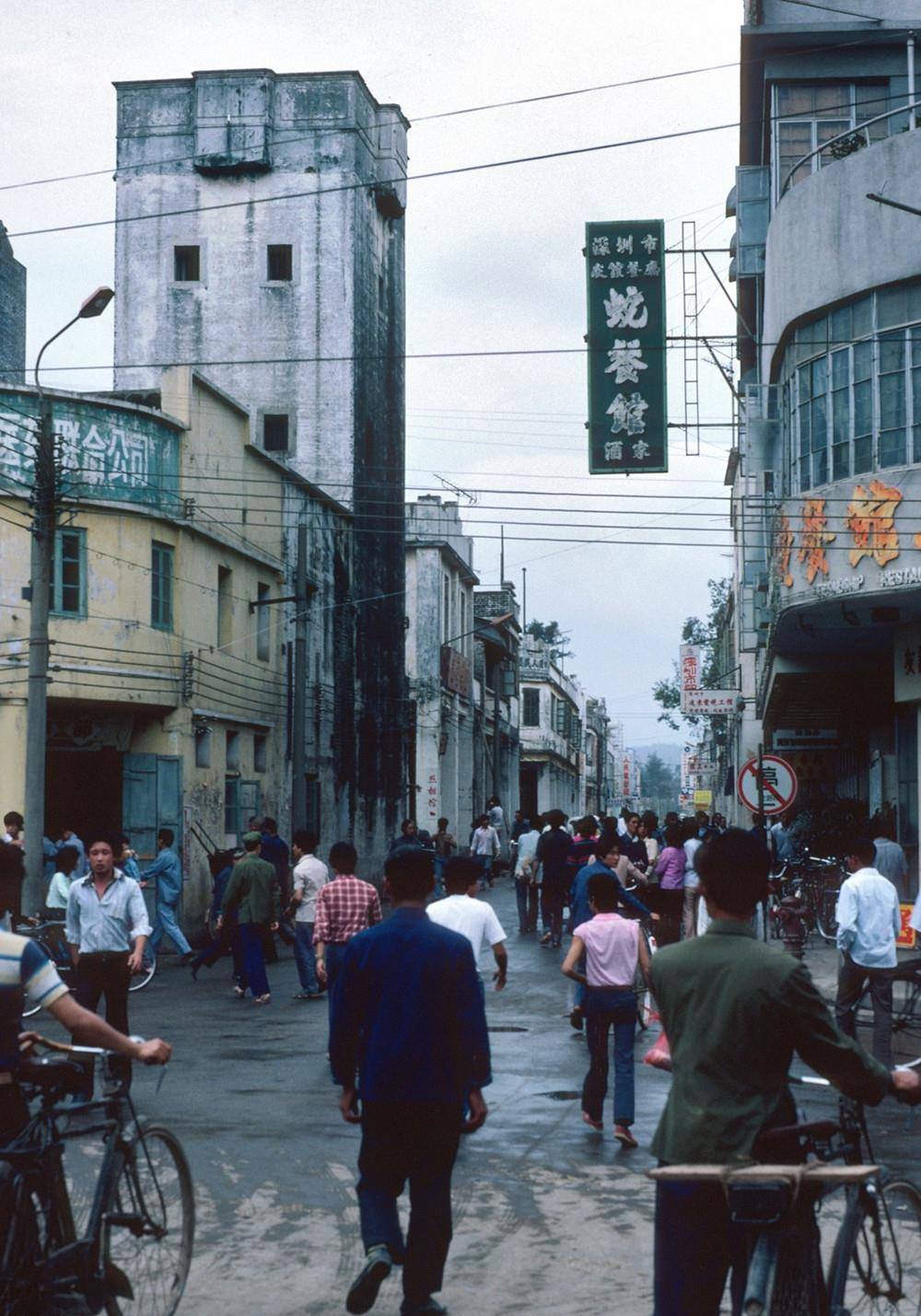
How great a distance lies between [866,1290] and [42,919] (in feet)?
53.8

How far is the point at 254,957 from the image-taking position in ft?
61.3

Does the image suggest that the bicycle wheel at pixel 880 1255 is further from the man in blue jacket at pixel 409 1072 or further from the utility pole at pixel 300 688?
the utility pole at pixel 300 688

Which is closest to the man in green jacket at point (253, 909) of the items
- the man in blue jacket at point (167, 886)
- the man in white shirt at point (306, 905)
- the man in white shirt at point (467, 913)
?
the man in white shirt at point (306, 905)

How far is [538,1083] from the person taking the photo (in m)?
12.9

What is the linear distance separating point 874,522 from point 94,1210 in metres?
16.3

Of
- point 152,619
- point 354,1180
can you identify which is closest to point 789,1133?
point 354,1180

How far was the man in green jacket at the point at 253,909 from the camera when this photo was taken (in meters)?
18.7

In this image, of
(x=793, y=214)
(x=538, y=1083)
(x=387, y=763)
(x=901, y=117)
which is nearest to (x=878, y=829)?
(x=538, y=1083)

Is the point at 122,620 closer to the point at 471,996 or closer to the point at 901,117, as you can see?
the point at 901,117

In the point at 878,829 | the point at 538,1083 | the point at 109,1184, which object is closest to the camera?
the point at 109,1184

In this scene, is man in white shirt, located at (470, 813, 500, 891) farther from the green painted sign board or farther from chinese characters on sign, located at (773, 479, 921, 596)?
chinese characters on sign, located at (773, 479, 921, 596)

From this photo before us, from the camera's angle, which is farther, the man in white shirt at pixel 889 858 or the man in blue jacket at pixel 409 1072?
the man in white shirt at pixel 889 858

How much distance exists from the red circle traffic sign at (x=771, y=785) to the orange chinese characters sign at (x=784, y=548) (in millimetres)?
2462

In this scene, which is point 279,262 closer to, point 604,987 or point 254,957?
point 254,957
